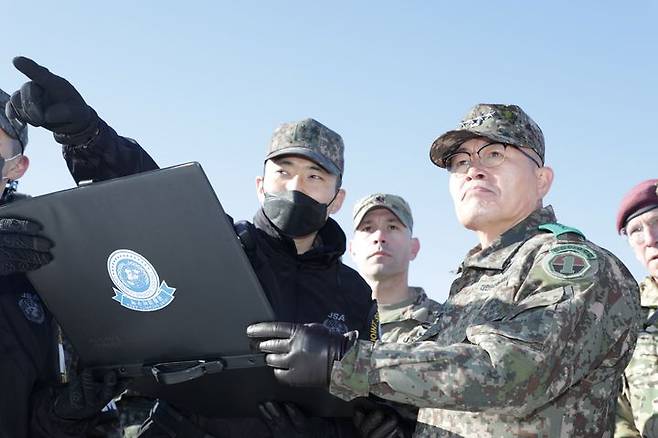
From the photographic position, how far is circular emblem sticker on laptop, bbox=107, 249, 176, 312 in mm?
2744

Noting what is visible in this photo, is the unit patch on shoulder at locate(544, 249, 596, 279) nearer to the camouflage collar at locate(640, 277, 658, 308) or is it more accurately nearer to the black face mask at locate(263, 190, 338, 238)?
the black face mask at locate(263, 190, 338, 238)

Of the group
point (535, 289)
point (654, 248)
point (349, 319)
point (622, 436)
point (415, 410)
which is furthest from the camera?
point (654, 248)

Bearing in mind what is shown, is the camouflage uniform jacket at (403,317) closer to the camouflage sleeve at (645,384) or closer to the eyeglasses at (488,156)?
the camouflage sleeve at (645,384)

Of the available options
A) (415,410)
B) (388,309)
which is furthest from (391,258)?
(415,410)

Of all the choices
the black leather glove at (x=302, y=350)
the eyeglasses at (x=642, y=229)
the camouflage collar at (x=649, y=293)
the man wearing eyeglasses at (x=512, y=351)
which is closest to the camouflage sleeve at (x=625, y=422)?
the camouflage collar at (x=649, y=293)

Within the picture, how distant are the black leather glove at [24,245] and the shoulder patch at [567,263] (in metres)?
1.99

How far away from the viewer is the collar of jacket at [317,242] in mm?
3939

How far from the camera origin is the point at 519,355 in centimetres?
253

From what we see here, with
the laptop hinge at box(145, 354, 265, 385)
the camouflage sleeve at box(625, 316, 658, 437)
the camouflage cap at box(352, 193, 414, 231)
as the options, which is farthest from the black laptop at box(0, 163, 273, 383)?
the camouflage cap at box(352, 193, 414, 231)

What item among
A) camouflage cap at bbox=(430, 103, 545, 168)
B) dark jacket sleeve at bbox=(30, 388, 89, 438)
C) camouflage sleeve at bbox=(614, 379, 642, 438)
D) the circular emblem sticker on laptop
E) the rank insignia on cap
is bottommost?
dark jacket sleeve at bbox=(30, 388, 89, 438)

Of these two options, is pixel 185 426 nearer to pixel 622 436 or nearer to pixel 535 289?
pixel 535 289

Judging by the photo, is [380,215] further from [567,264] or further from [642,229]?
[567,264]

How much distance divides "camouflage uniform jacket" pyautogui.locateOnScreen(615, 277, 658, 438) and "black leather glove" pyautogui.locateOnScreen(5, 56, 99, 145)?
4.03 metres

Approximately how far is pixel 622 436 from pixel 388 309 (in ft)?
7.80
